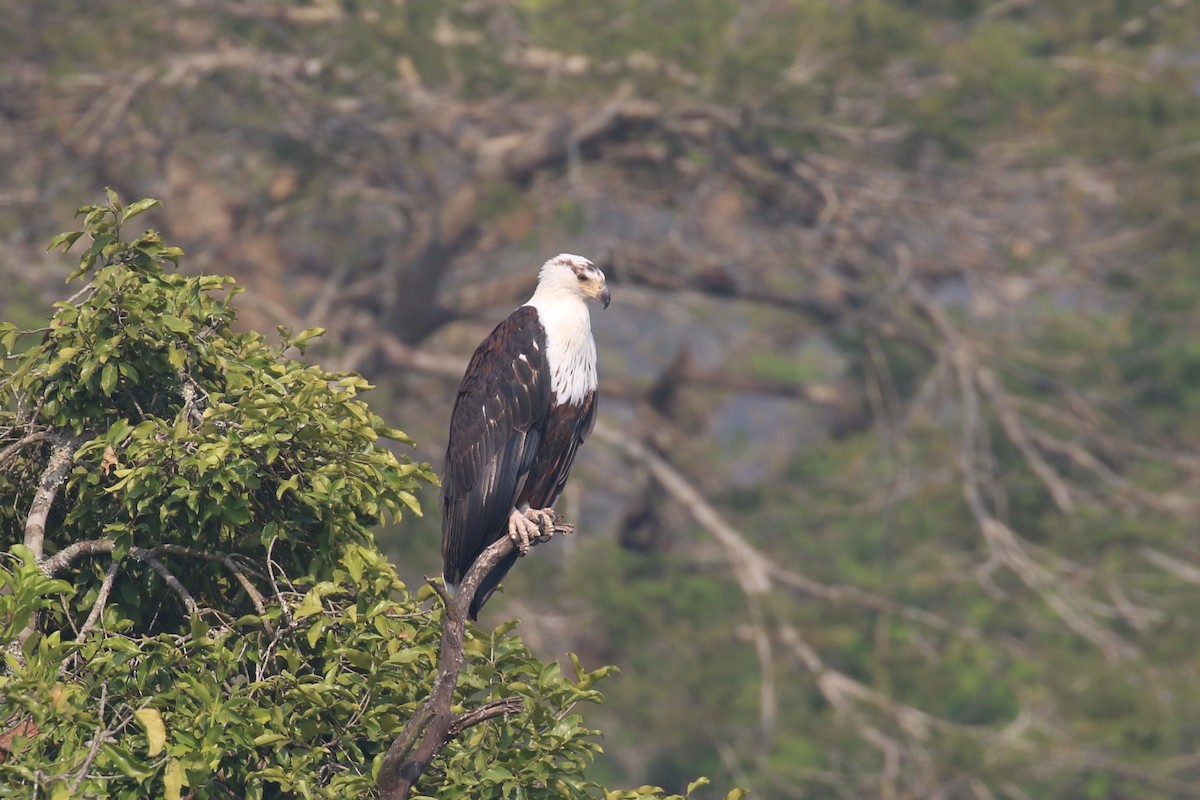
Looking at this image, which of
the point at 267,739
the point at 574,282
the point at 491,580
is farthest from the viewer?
the point at 574,282

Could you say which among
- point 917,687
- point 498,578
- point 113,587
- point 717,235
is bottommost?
point 917,687

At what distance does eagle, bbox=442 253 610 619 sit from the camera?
22.9ft

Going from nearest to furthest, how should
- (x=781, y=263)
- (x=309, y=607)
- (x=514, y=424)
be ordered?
(x=309, y=607)
(x=514, y=424)
(x=781, y=263)

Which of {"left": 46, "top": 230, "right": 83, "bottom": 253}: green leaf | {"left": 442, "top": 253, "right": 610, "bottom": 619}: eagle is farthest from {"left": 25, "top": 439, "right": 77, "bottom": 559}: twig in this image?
{"left": 442, "top": 253, "right": 610, "bottom": 619}: eagle

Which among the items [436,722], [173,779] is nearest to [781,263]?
[436,722]

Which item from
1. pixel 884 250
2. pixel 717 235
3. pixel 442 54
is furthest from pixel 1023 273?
pixel 442 54

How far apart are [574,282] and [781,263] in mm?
9399

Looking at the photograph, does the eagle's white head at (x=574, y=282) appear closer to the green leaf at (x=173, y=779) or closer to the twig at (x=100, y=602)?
the twig at (x=100, y=602)

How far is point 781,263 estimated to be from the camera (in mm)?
16719

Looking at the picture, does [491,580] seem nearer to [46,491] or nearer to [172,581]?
[172,581]

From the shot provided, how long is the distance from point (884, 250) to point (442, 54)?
4247 millimetres

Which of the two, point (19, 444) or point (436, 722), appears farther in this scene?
point (19, 444)

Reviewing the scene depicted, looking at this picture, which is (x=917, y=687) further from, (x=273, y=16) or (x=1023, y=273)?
(x=273, y=16)

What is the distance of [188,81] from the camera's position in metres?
14.3
